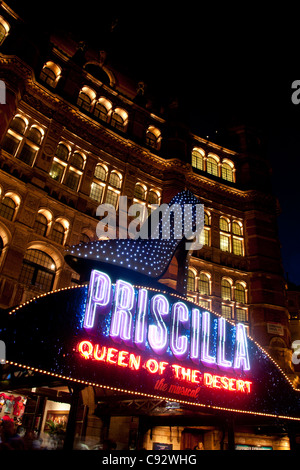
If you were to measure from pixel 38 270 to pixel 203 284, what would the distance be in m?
12.5

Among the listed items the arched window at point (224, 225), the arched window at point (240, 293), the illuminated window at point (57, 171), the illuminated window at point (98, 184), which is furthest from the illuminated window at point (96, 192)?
the arched window at point (240, 293)

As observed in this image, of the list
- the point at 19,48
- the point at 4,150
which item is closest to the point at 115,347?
the point at 4,150

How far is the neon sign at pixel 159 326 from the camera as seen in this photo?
32.2 feet

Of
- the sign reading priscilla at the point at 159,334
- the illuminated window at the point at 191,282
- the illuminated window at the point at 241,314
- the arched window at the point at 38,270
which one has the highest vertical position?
the illuminated window at the point at 191,282

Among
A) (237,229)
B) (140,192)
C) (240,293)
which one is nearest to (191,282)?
(240,293)

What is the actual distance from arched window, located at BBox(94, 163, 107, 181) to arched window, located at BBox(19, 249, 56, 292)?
743cm

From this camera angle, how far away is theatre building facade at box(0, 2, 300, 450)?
943 cm

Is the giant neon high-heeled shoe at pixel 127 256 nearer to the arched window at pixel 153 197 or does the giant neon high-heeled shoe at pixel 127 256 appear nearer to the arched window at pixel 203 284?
the arched window at pixel 203 284

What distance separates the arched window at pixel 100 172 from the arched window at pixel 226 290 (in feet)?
40.9

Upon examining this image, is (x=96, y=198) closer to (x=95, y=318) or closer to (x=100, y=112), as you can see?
(x=100, y=112)

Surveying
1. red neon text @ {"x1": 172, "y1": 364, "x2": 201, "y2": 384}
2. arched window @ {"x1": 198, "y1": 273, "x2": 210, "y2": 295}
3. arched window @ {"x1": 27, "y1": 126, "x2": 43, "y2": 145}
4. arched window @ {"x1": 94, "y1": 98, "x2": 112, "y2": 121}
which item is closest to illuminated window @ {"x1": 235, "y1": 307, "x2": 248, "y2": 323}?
arched window @ {"x1": 198, "y1": 273, "x2": 210, "y2": 295}

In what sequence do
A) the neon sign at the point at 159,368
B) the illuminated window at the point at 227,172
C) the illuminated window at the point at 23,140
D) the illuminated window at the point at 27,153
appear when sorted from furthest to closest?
the illuminated window at the point at 227,172 < the illuminated window at the point at 27,153 < the illuminated window at the point at 23,140 < the neon sign at the point at 159,368
